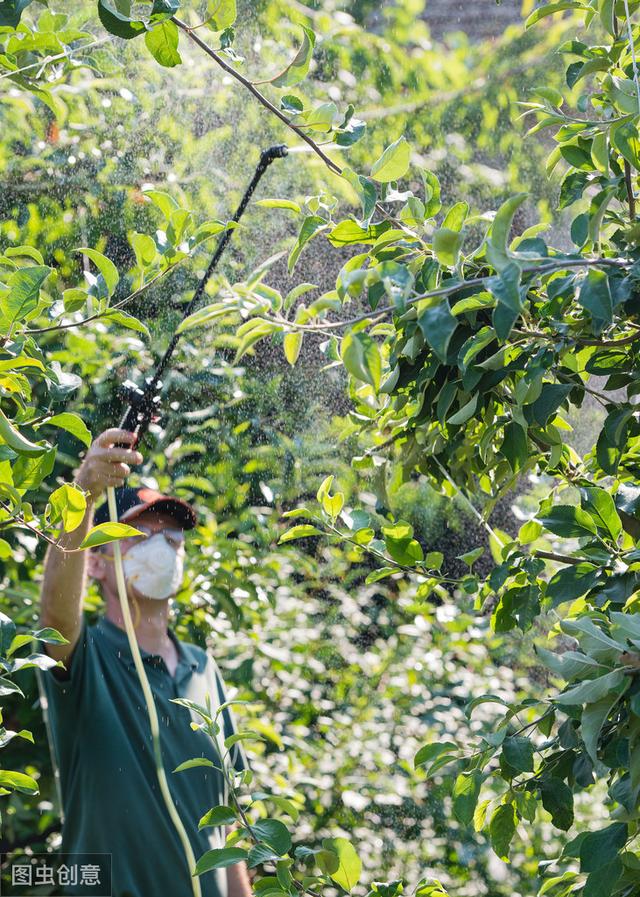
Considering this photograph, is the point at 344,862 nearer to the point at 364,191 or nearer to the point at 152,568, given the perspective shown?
the point at 364,191

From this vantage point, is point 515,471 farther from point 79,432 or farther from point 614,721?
point 79,432

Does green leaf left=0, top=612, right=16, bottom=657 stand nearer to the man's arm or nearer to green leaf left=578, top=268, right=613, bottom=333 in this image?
the man's arm

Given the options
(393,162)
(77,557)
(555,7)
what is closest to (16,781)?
(393,162)

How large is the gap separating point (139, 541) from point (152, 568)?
7 centimetres

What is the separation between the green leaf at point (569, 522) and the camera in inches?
35.8

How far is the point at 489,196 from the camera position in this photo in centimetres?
390

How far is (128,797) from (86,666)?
0.27 m

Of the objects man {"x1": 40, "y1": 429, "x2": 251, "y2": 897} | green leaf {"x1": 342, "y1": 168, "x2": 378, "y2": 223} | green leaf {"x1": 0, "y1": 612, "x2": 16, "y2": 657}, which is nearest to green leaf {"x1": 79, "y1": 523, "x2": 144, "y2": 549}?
green leaf {"x1": 0, "y1": 612, "x2": 16, "y2": 657}

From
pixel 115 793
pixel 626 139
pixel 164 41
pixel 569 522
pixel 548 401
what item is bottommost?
pixel 115 793

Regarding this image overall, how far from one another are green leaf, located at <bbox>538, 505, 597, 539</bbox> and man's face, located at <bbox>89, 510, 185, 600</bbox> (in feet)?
4.53

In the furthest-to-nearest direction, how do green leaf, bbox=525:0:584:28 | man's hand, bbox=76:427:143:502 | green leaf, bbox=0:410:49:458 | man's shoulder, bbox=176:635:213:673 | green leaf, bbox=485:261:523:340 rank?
man's shoulder, bbox=176:635:213:673 → man's hand, bbox=76:427:143:502 → green leaf, bbox=525:0:584:28 → green leaf, bbox=0:410:49:458 → green leaf, bbox=485:261:523:340

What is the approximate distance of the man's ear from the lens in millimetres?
2225

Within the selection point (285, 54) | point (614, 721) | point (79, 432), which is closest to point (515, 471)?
point (614, 721)

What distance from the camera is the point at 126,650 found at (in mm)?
2141
